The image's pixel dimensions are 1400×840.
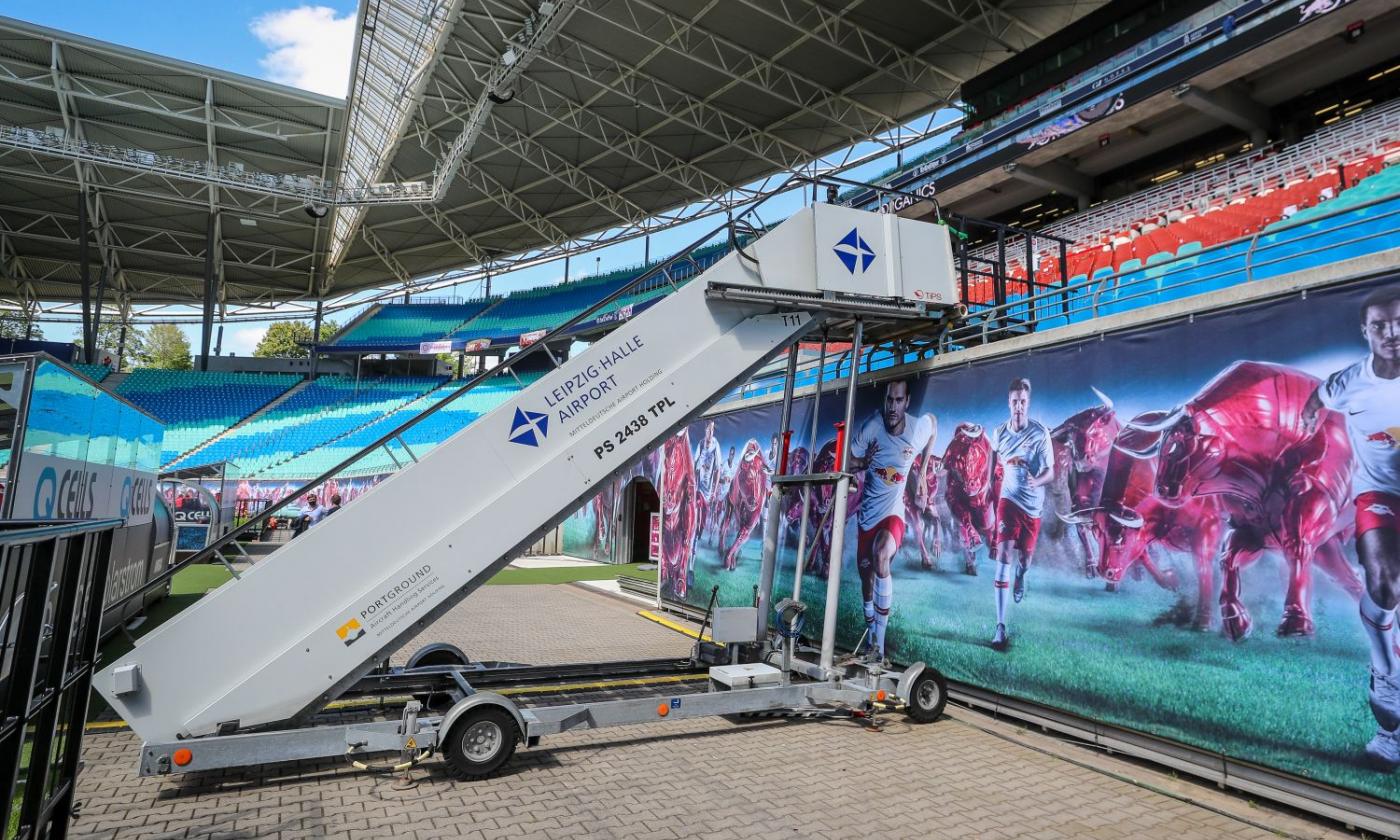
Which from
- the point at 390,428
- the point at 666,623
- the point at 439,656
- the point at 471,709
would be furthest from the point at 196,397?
the point at 471,709

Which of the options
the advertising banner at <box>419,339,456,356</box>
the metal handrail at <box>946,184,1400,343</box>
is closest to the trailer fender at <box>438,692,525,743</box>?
the metal handrail at <box>946,184,1400,343</box>

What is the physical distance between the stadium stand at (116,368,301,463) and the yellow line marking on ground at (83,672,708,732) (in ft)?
138

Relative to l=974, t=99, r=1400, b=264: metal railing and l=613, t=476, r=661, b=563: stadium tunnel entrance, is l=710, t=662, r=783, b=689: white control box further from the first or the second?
l=613, t=476, r=661, b=563: stadium tunnel entrance

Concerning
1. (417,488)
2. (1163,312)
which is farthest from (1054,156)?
(417,488)

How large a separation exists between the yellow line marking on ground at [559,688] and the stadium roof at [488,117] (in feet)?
70.4

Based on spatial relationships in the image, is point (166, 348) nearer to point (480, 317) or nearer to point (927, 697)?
point (480, 317)

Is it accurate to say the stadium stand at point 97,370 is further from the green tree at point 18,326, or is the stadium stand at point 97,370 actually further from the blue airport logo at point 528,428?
the blue airport logo at point 528,428

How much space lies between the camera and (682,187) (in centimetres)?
3681

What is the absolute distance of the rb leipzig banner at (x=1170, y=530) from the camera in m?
5.09

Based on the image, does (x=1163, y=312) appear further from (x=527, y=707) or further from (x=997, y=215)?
(x=997, y=215)

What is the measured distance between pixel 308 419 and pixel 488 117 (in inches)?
1016

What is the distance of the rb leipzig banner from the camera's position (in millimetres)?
5094

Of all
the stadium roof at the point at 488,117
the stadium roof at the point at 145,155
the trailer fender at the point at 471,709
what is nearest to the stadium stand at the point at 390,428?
the stadium roof at the point at 488,117

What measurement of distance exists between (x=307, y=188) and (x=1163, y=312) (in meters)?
37.1
